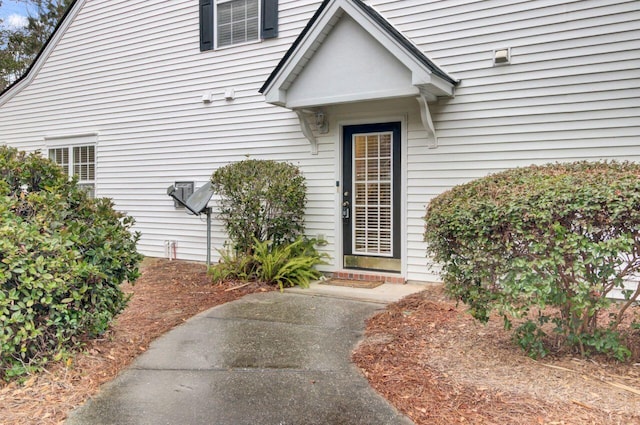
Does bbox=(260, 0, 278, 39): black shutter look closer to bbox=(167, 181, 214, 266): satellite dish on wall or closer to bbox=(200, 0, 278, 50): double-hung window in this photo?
bbox=(200, 0, 278, 50): double-hung window

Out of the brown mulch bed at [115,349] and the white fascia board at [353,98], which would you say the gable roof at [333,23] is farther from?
the brown mulch bed at [115,349]

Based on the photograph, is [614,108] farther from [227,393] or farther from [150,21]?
[150,21]

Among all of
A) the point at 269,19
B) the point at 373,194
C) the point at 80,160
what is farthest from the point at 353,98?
the point at 80,160

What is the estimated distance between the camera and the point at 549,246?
316 centimetres

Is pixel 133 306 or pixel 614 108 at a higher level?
pixel 614 108

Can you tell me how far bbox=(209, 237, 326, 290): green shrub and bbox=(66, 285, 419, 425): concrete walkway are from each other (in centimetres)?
147

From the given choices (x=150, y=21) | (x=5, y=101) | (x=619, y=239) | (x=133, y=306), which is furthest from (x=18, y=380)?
(x=5, y=101)

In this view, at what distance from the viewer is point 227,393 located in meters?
3.11

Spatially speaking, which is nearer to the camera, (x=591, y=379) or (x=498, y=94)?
(x=591, y=379)

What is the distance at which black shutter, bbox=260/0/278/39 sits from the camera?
7566mm

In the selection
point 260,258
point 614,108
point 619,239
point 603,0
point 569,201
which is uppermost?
point 603,0

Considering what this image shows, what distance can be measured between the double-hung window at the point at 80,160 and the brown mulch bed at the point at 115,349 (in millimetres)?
4250

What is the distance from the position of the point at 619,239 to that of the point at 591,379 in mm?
941

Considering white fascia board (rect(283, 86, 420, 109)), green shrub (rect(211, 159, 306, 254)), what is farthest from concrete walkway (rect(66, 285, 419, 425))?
white fascia board (rect(283, 86, 420, 109))
